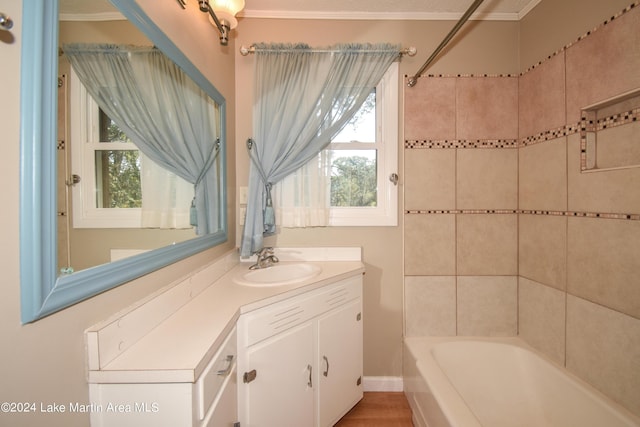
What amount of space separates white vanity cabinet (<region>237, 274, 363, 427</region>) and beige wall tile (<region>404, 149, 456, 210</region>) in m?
0.68

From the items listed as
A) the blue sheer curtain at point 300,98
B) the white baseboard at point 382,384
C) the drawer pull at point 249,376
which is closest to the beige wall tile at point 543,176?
the blue sheer curtain at point 300,98

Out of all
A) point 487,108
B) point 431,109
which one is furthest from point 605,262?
point 431,109

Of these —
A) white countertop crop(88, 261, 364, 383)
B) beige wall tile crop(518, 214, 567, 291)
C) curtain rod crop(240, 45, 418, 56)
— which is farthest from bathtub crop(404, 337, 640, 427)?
curtain rod crop(240, 45, 418, 56)

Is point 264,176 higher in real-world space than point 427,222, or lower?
higher

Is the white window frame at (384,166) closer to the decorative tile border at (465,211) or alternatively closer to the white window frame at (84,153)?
the decorative tile border at (465,211)

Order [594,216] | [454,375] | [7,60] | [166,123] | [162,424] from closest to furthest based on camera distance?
[7,60]
[162,424]
[166,123]
[594,216]
[454,375]

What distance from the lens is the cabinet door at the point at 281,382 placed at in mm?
973

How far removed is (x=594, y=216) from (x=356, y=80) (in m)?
1.44

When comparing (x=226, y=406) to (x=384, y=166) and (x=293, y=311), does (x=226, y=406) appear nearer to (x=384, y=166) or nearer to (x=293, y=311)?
(x=293, y=311)

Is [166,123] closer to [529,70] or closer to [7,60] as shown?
[7,60]

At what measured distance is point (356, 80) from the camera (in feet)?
5.23

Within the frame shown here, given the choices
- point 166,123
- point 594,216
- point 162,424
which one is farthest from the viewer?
point 594,216

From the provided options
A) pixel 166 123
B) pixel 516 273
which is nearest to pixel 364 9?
pixel 166 123

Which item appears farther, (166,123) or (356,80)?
(356,80)
